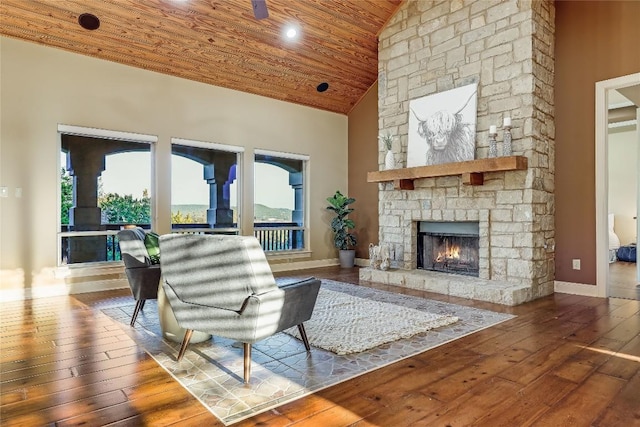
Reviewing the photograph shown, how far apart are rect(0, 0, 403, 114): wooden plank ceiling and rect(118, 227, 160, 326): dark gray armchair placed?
9.67 feet

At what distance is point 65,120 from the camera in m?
A: 5.10

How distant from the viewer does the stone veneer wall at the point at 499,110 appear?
186 inches

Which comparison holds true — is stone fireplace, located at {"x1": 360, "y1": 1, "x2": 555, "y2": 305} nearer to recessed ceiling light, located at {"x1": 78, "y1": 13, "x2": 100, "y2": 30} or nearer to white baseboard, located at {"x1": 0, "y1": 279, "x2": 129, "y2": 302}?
white baseboard, located at {"x1": 0, "y1": 279, "x2": 129, "y2": 302}

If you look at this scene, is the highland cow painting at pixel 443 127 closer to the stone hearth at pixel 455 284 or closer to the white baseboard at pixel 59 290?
the stone hearth at pixel 455 284

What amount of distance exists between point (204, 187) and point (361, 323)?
402 cm

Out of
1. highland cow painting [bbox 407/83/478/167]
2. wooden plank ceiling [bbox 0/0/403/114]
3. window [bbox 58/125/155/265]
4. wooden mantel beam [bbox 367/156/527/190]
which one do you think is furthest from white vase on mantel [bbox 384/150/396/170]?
window [bbox 58/125/155/265]

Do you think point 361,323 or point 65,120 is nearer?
point 361,323

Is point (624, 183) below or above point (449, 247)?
above

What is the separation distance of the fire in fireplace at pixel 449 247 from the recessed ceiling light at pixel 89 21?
515cm

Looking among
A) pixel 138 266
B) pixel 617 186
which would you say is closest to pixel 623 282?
pixel 617 186

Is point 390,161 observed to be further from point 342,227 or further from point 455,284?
point 455,284

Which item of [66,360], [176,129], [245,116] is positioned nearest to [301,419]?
[66,360]

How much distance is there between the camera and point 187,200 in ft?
20.7

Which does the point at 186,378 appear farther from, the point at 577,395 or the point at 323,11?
the point at 323,11
